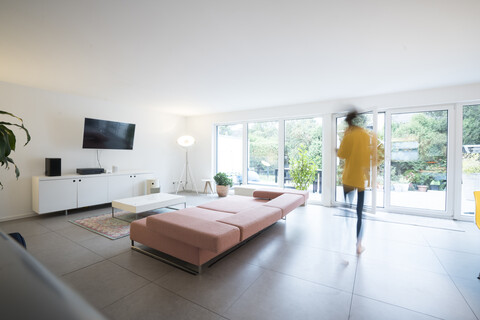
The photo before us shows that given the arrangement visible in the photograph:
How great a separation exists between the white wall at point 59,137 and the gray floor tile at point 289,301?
4722 mm

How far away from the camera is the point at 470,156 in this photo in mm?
4219

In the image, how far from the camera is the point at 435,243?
3.18 metres

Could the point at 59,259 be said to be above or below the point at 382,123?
below

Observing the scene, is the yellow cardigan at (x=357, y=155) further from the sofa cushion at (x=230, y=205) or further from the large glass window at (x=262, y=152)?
the large glass window at (x=262, y=152)

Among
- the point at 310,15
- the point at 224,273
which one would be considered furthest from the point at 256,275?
the point at 310,15

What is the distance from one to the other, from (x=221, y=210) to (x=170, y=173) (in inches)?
163

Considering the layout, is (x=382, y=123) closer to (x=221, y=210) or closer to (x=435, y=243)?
(x=435, y=243)

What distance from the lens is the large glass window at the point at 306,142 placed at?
560cm

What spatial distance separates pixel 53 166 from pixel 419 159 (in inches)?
277

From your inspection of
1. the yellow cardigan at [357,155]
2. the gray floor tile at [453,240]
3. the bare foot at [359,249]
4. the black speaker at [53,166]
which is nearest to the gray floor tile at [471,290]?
the gray floor tile at [453,240]

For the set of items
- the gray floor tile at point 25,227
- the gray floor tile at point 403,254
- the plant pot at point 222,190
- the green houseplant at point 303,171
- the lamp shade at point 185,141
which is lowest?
the gray floor tile at point 403,254

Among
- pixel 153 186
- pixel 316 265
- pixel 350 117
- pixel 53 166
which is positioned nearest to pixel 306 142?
pixel 350 117

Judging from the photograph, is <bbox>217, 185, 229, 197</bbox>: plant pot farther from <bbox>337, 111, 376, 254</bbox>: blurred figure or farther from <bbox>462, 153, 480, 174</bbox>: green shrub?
<bbox>462, 153, 480, 174</bbox>: green shrub

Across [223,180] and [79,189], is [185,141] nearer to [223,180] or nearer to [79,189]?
[223,180]
